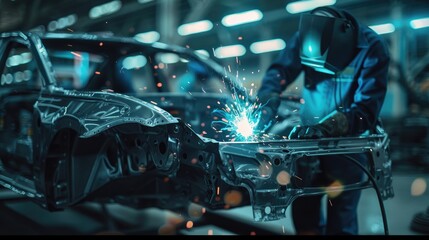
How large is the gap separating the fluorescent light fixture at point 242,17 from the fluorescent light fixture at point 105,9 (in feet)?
8.15

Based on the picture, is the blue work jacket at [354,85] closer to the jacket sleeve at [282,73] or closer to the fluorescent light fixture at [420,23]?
the jacket sleeve at [282,73]

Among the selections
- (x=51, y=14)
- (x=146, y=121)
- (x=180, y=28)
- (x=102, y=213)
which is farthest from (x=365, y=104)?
(x=51, y=14)

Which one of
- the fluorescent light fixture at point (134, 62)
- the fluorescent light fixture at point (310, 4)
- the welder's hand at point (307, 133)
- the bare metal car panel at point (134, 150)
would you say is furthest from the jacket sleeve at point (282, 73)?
the fluorescent light fixture at point (134, 62)

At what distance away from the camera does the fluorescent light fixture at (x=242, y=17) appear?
29.6ft

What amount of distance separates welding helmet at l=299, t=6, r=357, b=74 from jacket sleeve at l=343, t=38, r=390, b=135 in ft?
0.43

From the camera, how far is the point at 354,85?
9.26 ft

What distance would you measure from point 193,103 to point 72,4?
9059mm

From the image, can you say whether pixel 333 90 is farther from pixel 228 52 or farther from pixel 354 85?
pixel 228 52

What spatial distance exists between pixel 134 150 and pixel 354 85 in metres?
1.52

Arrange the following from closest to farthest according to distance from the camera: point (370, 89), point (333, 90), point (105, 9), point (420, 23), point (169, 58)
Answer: point (370, 89) → point (333, 90) → point (169, 58) → point (420, 23) → point (105, 9)

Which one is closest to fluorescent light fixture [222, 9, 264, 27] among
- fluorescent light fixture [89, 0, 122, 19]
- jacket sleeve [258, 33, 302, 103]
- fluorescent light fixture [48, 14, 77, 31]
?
fluorescent light fixture [89, 0, 122, 19]

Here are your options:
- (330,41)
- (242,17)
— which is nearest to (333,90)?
(330,41)

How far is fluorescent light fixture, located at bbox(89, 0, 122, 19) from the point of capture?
9724mm

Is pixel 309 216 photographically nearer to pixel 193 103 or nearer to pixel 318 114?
pixel 318 114
